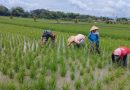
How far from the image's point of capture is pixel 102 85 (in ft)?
17.0

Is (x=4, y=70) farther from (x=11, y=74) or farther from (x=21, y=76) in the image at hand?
(x=21, y=76)

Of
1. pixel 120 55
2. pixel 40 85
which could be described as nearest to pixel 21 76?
pixel 40 85

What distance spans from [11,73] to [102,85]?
1785 mm

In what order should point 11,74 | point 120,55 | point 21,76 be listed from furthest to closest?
point 120,55 < point 11,74 < point 21,76

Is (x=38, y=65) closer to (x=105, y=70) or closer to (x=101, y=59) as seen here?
(x=105, y=70)

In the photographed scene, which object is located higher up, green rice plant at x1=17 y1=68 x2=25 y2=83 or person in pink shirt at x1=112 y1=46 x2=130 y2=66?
person in pink shirt at x1=112 y1=46 x2=130 y2=66

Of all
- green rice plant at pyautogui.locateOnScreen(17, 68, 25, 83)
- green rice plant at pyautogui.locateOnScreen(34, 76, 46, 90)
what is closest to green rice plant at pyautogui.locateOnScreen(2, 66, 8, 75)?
green rice plant at pyautogui.locateOnScreen(17, 68, 25, 83)

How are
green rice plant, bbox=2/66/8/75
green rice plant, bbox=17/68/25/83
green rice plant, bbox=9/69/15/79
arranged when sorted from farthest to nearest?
green rice plant, bbox=2/66/8/75
green rice plant, bbox=9/69/15/79
green rice plant, bbox=17/68/25/83

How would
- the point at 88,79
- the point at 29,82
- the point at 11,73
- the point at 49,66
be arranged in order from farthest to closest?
the point at 49,66 → the point at 11,73 → the point at 88,79 → the point at 29,82

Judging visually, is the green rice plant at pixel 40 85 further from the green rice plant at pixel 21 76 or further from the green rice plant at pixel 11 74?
the green rice plant at pixel 11 74

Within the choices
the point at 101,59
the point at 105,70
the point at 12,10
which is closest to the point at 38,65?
the point at 105,70

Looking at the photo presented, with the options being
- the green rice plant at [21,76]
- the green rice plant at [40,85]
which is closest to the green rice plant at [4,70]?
the green rice plant at [21,76]

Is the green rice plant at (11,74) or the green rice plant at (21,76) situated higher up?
the green rice plant at (21,76)

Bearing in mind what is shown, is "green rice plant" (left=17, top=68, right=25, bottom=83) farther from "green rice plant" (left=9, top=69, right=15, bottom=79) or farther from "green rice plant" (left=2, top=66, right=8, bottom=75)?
"green rice plant" (left=2, top=66, right=8, bottom=75)
